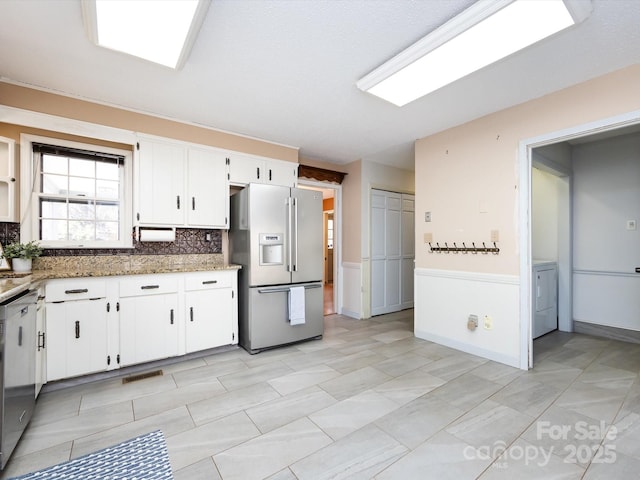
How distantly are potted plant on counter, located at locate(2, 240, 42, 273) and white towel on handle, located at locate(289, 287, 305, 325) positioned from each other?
2.33m

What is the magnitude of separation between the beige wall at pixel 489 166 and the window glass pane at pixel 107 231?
3.46 meters

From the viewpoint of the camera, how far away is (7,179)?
95.1 inches

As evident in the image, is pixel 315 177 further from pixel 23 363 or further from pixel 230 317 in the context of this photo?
pixel 23 363

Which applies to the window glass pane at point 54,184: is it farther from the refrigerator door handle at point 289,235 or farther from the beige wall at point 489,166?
the beige wall at point 489,166

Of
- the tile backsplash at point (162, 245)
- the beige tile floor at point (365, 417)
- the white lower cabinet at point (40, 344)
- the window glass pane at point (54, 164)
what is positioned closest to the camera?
the beige tile floor at point (365, 417)

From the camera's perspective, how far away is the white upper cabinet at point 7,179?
242cm

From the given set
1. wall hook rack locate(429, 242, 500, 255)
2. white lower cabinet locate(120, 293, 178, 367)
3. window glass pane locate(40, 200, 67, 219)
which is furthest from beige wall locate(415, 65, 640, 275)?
window glass pane locate(40, 200, 67, 219)

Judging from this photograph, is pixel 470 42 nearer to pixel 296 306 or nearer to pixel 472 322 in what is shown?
pixel 472 322

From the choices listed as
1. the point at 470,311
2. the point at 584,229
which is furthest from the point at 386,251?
the point at 584,229

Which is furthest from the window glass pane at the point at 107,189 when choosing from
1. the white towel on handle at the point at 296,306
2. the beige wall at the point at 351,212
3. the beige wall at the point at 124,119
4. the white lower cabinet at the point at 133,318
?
the beige wall at the point at 351,212

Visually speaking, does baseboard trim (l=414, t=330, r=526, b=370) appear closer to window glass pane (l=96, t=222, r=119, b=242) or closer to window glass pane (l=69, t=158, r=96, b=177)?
window glass pane (l=96, t=222, r=119, b=242)

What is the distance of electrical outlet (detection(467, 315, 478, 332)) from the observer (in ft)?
10.1

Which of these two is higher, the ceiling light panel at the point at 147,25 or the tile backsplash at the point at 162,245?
the ceiling light panel at the point at 147,25

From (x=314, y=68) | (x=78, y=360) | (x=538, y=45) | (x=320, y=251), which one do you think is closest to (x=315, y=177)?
(x=320, y=251)
